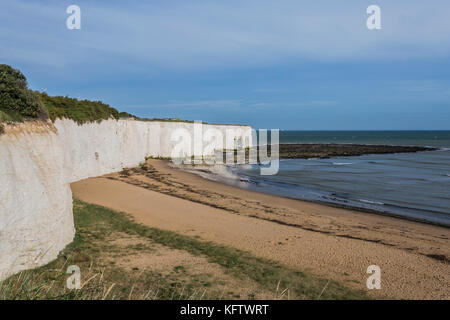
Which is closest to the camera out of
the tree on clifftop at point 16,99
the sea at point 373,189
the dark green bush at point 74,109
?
the tree on clifftop at point 16,99

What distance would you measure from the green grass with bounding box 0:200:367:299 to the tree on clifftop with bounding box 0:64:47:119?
158 inches

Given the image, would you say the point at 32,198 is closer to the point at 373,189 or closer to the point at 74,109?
the point at 74,109

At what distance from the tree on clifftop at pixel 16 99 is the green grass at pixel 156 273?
402cm

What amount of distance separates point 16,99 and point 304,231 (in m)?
10.9

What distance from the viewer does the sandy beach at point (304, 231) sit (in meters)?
8.81

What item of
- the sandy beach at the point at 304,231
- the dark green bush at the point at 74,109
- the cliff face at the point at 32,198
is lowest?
the sandy beach at the point at 304,231

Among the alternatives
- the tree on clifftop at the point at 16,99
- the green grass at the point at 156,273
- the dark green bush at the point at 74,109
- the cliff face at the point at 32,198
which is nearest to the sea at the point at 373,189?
the green grass at the point at 156,273

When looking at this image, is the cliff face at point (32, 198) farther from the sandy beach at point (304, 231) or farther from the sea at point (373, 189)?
the sea at point (373, 189)

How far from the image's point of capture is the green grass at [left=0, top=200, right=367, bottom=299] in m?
7.01

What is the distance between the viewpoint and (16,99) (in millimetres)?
8648

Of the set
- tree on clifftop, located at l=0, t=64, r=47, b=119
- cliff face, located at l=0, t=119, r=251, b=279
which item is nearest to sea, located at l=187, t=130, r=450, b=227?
cliff face, located at l=0, t=119, r=251, b=279

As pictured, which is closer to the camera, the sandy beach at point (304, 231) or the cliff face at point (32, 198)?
the cliff face at point (32, 198)

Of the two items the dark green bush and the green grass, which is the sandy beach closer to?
the green grass
